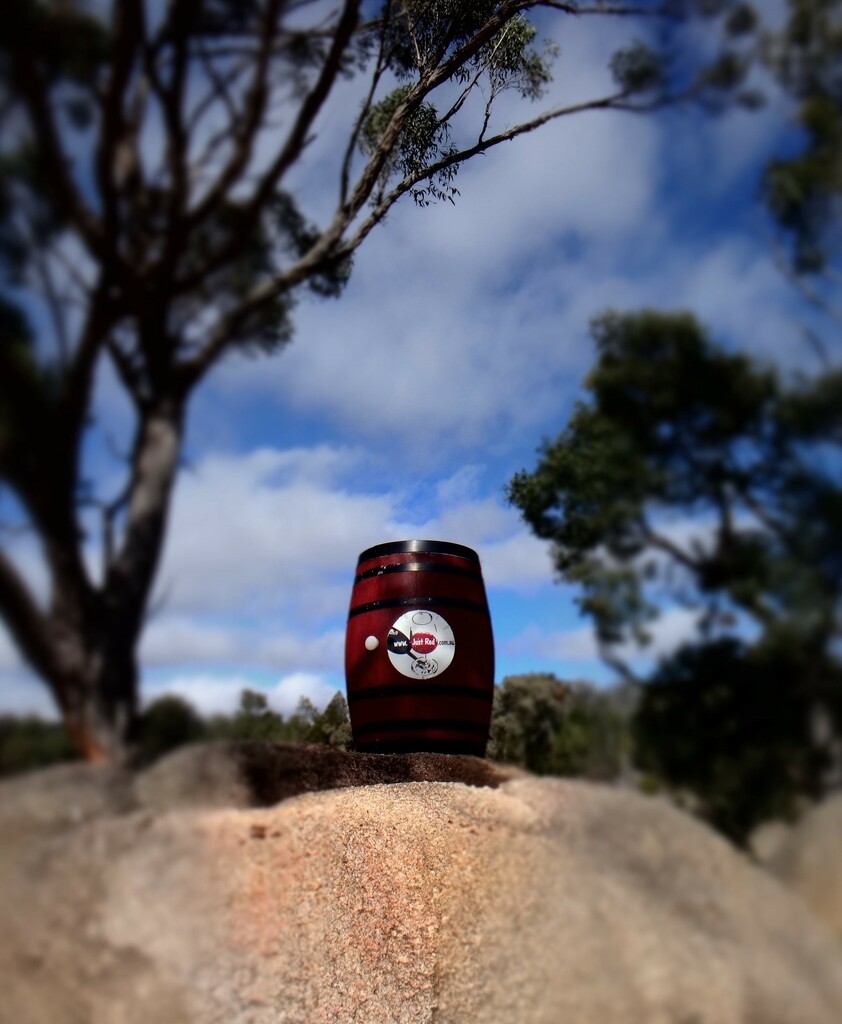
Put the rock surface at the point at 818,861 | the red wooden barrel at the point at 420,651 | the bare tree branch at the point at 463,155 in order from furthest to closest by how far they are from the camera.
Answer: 1. the red wooden barrel at the point at 420,651
2. the bare tree branch at the point at 463,155
3. the rock surface at the point at 818,861

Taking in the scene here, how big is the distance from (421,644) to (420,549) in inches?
5.9

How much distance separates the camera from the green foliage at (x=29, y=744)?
2.13ft

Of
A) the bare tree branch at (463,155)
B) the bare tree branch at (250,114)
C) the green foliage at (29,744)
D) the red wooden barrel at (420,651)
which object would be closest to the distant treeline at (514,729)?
the green foliage at (29,744)

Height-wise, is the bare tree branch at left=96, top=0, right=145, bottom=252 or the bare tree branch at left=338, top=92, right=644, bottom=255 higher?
the bare tree branch at left=338, top=92, right=644, bottom=255

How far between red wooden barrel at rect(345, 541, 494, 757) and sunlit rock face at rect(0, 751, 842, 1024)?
137 millimetres

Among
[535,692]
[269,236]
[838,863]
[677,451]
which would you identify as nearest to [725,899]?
[838,863]

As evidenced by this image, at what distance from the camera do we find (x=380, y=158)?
3.83 feet

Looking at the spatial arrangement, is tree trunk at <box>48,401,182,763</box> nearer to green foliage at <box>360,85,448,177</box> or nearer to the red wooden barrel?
green foliage at <box>360,85,448,177</box>

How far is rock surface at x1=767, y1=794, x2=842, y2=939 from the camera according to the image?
0.53 m

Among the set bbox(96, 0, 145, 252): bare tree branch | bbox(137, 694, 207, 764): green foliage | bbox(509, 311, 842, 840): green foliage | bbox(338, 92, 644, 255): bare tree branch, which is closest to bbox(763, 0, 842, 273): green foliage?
bbox(509, 311, 842, 840): green foliage

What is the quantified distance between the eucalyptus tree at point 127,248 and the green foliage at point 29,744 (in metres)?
0.02

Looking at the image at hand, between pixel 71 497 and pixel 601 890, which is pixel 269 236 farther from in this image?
pixel 601 890

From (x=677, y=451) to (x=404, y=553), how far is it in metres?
0.80

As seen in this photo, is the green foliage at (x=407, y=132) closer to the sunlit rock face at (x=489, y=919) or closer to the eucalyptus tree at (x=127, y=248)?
the eucalyptus tree at (x=127, y=248)
